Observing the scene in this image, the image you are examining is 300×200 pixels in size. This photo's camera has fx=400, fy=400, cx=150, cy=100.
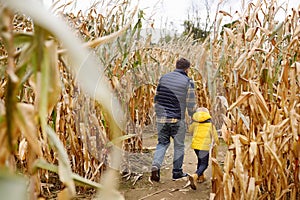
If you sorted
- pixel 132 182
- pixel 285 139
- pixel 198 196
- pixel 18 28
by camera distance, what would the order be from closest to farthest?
1. pixel 285 139
2. pixel 18 28
3. pixel 198 196
4. pixel 132 182

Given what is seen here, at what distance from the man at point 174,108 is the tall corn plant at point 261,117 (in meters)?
0.78

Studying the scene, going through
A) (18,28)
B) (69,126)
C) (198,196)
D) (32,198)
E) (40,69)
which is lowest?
(198,196)

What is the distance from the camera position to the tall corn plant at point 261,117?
1.44 metres

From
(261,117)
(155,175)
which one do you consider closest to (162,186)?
(155,175)

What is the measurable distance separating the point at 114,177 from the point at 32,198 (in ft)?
0.42

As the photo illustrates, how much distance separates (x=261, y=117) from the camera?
1590 mm

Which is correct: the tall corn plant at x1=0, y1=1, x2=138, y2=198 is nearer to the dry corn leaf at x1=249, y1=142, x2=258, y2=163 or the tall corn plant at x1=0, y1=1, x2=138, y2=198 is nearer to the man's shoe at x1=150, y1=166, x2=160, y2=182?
the dry corn leaf at x1=249, y1=142, x2=258, y2=163

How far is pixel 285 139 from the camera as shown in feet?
4.94

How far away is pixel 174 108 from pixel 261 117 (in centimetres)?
109

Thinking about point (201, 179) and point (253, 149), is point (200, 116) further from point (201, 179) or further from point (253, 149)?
point (253, 149)

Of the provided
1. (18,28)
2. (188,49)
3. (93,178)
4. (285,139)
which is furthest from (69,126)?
(188,49)

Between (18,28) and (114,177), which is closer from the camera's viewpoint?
(114,177)

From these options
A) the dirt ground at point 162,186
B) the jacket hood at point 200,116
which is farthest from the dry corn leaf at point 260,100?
the jacket hood at point 200,116

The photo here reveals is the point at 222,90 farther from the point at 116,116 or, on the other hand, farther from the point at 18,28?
the point at 116,116
